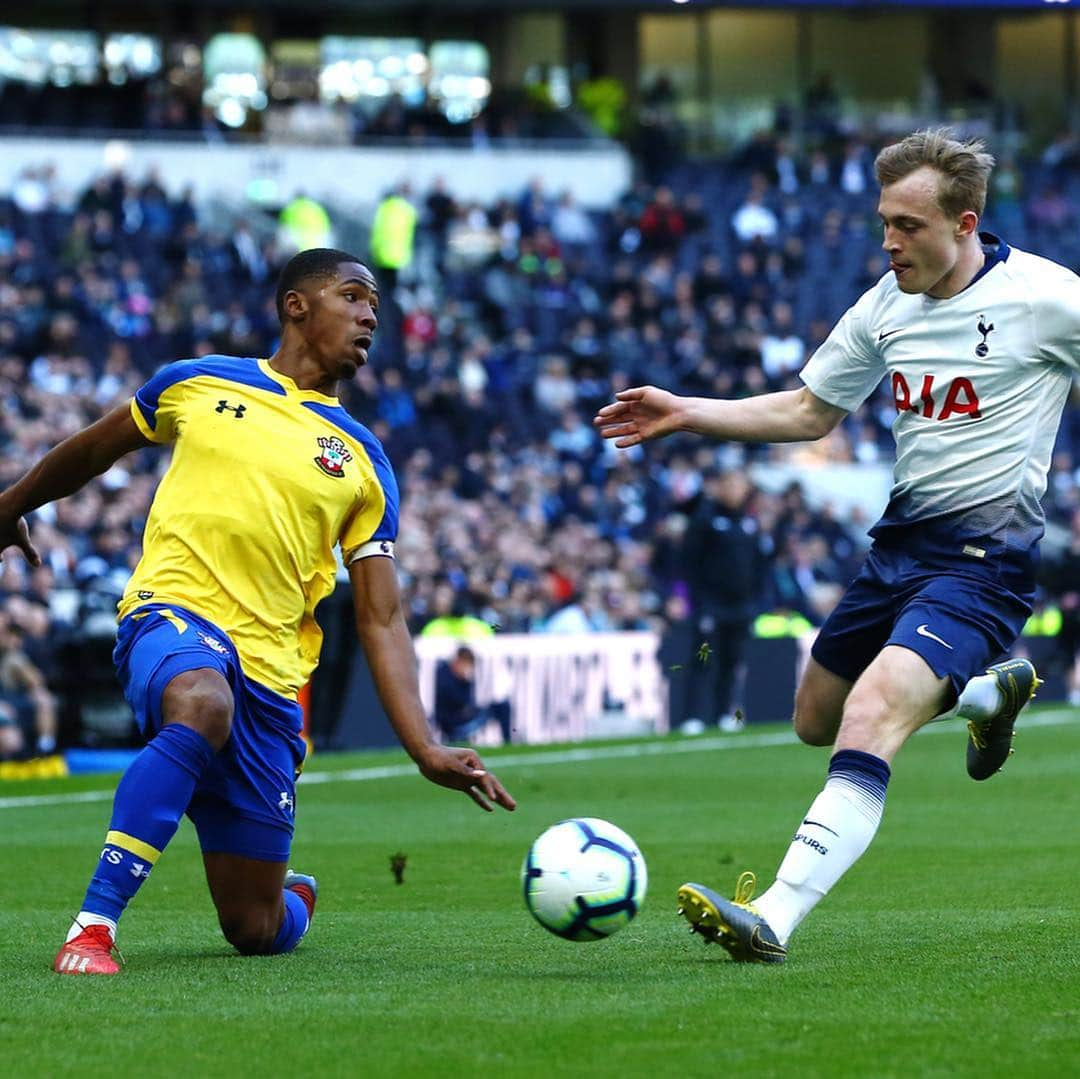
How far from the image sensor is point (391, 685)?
6.38 metres

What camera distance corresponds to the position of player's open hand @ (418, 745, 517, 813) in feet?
19.0

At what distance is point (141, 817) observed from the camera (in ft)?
19.8

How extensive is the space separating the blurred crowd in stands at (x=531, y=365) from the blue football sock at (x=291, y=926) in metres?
10.1

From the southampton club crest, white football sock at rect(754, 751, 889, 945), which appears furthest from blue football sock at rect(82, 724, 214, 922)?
white football sock at rect(754, 751, 889, 945)

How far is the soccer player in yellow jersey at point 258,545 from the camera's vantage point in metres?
6.43

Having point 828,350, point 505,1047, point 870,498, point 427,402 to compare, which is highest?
point 828,350

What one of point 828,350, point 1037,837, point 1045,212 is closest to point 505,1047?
point 828,350

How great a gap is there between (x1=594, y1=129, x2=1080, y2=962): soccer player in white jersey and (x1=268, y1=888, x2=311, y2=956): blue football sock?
1.41m

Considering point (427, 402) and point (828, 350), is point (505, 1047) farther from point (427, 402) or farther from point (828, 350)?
point (427, 402)

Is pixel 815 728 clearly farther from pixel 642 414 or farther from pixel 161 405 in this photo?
pixel 161 405

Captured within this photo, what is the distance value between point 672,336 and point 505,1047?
2571 cm

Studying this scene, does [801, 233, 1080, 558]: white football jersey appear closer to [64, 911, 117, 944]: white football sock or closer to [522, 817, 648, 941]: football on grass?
[522, 817, 648, 941]: football on grass

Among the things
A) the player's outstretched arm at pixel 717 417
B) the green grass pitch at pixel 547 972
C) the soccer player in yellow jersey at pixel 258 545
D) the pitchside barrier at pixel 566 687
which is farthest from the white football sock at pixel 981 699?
the pitchside barrier at pixel 566 687

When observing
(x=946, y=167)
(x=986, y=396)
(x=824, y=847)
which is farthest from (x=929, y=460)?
(x=824, y=847)
